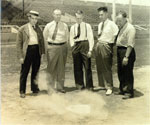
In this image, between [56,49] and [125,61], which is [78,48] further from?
[125,61]

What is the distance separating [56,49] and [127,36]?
1294 mm

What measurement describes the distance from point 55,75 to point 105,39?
3.81 feet

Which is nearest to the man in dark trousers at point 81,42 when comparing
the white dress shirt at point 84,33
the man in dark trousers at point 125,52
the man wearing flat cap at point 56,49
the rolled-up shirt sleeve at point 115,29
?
the white dress shirt at point 84,33

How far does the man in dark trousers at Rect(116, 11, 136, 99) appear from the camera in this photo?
4977 mm

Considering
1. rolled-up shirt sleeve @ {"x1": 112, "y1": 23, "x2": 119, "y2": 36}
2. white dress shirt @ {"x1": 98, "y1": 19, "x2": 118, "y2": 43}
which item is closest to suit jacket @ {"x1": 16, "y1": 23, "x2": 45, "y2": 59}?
white dress shirt @ {"x1": 98, "y1": 19, "x2": 118, "y2": 43}

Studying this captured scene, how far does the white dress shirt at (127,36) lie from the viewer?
4.96 meters

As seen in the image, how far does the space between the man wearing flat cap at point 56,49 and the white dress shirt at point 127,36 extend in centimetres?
100

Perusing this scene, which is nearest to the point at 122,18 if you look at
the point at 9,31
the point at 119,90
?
the point at 119,90

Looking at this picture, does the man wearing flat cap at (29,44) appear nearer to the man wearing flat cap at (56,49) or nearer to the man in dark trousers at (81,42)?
the man wearing flat cap at (56,49)

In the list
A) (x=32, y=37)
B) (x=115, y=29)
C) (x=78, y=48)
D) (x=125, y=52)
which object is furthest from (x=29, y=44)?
(x=125, y=52)

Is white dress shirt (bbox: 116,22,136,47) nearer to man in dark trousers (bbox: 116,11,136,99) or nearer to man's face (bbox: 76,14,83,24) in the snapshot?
man in dark trousers (bbox: 116,11,136,99)

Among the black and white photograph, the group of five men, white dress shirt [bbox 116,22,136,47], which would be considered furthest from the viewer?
the group of five men

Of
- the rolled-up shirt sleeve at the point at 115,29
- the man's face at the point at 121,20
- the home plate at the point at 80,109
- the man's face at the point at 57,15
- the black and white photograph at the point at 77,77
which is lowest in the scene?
the home plate at the point at 80,109

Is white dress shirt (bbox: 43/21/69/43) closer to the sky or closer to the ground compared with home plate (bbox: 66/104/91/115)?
closer to the sky
